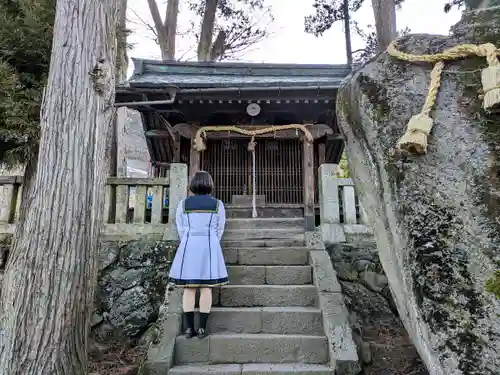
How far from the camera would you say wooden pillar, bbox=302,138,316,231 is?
6.96 m

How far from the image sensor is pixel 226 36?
14.7m

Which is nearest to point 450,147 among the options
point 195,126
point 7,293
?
point 7,293

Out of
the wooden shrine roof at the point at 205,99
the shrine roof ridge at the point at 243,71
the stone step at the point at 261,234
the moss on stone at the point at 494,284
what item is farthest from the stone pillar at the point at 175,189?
the moss on stone at the point at 494,284

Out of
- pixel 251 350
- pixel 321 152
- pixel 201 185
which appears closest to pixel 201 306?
pixel 251 350

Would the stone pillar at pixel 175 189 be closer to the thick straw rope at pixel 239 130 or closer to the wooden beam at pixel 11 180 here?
the thick straw rope at pixel 239 130

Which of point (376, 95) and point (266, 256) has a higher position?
point (376, 95)

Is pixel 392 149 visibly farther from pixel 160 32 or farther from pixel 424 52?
pixel 160 32

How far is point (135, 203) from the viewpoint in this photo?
19.3 ft

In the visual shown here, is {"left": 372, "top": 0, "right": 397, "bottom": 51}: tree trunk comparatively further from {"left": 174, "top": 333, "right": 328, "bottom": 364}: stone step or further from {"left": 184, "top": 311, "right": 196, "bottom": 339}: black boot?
{"left": 184, "top": 311, "right": 196, "bottom": 339}: black boot

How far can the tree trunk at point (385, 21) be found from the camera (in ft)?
29.2

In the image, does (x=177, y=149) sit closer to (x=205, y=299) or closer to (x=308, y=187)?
(x=308, y=187)

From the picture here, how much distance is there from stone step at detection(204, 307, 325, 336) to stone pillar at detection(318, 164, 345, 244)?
1.74 m

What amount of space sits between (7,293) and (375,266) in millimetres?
4596

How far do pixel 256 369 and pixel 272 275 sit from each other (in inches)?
57.7
